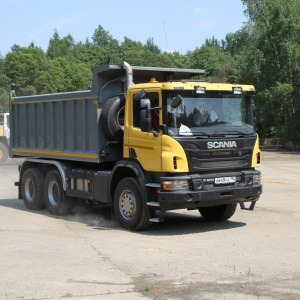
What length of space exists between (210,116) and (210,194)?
1402 millimetres

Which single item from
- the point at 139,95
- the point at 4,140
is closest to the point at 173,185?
the point at 139,95

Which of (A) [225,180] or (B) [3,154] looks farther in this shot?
(B) [3,154]

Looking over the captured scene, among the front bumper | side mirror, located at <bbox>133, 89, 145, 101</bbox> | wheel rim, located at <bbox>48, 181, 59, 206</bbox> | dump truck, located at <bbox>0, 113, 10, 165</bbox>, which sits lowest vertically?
wheel rim, located at <bbox>48, 181, 59, 206</bbox>

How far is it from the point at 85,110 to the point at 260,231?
13.8 feet

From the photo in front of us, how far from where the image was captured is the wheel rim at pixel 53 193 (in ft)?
44.0

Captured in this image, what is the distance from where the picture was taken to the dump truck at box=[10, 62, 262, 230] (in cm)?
1020

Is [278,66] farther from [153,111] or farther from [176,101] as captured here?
[176,101]

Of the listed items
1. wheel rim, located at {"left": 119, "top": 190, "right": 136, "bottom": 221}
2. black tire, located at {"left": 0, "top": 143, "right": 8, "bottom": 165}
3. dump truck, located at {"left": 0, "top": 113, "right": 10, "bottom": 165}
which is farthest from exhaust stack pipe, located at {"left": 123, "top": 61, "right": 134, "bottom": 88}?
black tire, located at {"left": 0, "top": 143, "right": 8, "bottom": 165}

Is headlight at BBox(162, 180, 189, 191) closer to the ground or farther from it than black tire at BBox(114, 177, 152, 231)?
farther from it

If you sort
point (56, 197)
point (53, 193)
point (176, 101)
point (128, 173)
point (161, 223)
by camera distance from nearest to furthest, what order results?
point (176, 101) → point (128, 173) → point (161, 223) → point (56, 197) → point (53, 193)

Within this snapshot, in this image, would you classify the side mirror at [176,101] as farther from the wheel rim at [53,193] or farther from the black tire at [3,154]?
the black tire at [3,154]

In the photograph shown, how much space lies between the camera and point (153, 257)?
8.67 metres

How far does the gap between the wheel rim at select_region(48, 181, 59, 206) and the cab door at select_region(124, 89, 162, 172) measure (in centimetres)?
297

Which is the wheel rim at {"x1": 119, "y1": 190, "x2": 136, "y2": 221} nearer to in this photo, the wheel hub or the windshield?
the wheel hub
